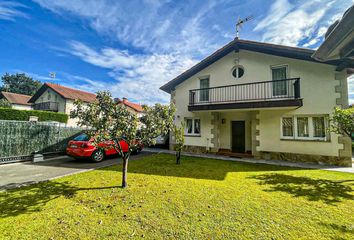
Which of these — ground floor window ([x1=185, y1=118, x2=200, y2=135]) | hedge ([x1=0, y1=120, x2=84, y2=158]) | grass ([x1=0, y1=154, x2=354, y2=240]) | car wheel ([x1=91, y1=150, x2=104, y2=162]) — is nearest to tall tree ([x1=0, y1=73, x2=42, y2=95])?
hedge ([x1=0, y1=120, x2=84, y2=158])

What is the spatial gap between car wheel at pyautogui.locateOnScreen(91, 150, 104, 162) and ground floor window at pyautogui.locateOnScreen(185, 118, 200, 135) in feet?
22.4

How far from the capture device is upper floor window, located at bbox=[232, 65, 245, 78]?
11.3 m

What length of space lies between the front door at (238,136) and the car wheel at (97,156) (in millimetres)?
9431

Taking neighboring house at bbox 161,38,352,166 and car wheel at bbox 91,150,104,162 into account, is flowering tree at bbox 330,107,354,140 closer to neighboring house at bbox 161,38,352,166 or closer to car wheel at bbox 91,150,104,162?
neighboring house at bbox 161,38,352,166

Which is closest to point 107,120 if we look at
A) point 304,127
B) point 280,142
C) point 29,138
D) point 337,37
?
point 337,37

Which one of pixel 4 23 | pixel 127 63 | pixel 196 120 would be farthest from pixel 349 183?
pixel 4 23

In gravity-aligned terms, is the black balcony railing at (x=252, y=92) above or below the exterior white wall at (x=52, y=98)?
below

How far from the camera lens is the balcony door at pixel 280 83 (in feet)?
32.5

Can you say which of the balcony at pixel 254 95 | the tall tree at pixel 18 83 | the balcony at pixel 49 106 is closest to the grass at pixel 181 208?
the balcony at pixel 254 95

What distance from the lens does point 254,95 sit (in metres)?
10.5

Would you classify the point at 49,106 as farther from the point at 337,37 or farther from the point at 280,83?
the point at 337,37

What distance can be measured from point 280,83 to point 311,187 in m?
7.13

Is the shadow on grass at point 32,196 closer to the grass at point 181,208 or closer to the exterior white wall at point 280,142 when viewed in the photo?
the grass at point 181,208

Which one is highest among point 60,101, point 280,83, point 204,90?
point 60,101
